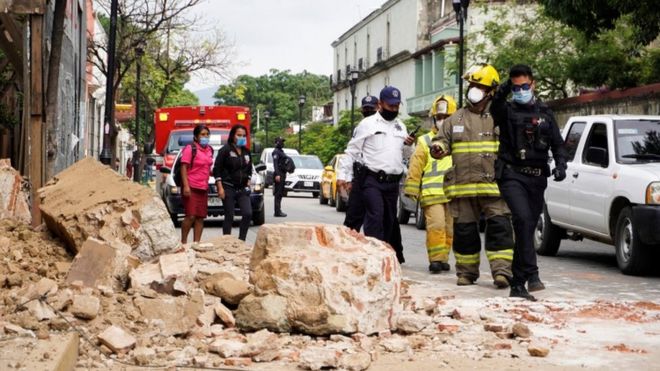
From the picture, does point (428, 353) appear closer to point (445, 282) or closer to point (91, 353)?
point (91, 353)

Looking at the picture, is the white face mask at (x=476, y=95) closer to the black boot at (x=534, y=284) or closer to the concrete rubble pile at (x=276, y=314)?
the black boot at (x=534, y=284)

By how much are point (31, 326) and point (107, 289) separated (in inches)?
41.9

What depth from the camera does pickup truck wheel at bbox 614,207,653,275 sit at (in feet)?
39.7

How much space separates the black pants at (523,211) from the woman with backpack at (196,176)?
4865 mm

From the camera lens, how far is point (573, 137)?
46.6 feet

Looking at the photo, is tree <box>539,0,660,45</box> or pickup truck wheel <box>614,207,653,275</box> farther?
tree <box>539,0,660,45</box>

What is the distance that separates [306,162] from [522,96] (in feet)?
106

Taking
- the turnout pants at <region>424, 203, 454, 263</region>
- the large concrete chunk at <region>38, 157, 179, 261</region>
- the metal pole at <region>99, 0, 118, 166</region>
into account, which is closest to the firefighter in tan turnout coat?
the turnout pants at <region>424, 203, 454, 263</region>

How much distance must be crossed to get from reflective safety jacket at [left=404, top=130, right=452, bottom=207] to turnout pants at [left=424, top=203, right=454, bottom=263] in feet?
0.30

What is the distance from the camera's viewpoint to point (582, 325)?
8.39 meters

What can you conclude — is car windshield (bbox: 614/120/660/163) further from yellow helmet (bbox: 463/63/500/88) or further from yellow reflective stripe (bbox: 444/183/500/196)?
yellow helmet (bbox: 463/63/500/88)

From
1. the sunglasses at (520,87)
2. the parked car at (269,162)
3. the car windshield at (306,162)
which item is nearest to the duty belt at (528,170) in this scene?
the sunglasses at (520,87)

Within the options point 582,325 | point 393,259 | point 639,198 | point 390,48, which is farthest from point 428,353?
point 390,48

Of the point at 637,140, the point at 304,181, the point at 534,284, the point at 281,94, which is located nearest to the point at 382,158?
the point at 534,284
